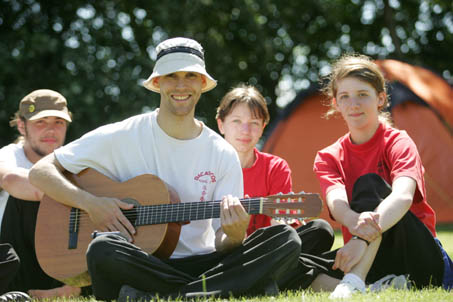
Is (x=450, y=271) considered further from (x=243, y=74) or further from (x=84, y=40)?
(x=243, y=74)

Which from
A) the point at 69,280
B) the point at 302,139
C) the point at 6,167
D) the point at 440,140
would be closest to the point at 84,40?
the point at 302,139

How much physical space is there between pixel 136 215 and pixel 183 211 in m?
0.28

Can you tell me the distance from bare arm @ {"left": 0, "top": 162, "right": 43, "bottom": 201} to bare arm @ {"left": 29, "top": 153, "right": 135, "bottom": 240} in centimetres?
19

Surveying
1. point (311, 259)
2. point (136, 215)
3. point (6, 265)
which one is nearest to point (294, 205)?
point (311, 259)

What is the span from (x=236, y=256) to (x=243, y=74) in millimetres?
12261

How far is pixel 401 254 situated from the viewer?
3043mm

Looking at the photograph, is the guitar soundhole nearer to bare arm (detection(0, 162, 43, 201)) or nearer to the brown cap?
Answer: bare arm (detection(0, 162, 43, 201))

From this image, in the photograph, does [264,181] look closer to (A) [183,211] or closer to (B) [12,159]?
(A) [183,211]

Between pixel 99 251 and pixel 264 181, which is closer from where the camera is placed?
pixel 99 251

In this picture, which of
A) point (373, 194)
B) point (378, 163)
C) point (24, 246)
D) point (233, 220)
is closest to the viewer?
point (233, 220)

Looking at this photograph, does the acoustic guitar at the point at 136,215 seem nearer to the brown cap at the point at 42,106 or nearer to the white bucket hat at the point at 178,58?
the white bucket hat at the point at 178,58

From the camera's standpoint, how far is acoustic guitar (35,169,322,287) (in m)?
2.94

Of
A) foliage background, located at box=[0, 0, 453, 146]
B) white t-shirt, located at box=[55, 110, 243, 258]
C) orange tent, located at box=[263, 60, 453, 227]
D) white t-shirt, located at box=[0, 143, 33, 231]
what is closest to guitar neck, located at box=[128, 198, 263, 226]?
white t-shirt, located at box=[55, 110, 243, 258]

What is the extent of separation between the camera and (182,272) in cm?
286
